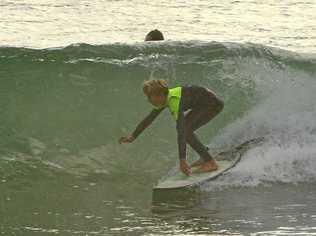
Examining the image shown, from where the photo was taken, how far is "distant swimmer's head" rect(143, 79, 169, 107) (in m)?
9.54

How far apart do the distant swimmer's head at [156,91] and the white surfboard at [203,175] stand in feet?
3.02

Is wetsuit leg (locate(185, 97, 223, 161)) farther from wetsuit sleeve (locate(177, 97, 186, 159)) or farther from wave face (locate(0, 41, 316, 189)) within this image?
wave face (locate(0, 41, 316, 189))

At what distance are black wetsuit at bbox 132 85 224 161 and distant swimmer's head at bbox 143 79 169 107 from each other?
0.19 meters

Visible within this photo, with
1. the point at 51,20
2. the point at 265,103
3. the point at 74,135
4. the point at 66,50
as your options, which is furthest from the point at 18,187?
the point at 51,20

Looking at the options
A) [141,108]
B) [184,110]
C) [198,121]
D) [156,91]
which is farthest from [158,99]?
[141,108]

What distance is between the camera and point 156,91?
9.61 metres

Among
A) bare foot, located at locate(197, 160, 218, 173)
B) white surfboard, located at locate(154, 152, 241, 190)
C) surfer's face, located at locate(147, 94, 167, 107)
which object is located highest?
surfer's face, located at locate(147, 94, 167, 107)

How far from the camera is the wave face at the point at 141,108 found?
11.0 metres

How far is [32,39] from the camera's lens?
20.7 metres

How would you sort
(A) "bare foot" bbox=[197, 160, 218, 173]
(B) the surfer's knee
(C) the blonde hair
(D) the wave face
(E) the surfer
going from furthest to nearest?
1. (D) the wave face
2. (A) "bare foot" bbox=[197, 160, 218, 173]
3. (B) the surfer's knee
4. (E) the surfer
5. (C) the blonde hair

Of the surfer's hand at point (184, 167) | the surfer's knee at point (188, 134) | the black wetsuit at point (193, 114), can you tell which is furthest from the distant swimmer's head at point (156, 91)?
the surfer's hand at point (184, 167)

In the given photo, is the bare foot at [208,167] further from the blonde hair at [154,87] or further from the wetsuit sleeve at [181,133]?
the blonde hair at [154,87]

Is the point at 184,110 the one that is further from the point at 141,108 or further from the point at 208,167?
the point at 141,108

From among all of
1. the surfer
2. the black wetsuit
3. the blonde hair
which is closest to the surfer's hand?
the surfer
